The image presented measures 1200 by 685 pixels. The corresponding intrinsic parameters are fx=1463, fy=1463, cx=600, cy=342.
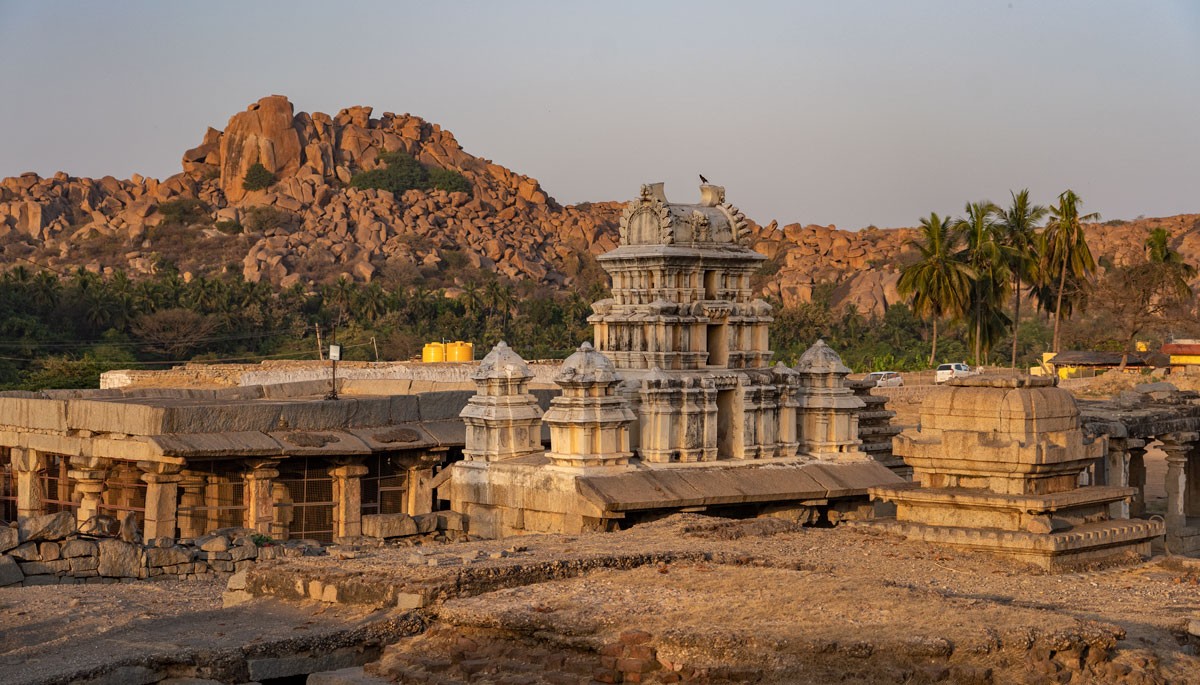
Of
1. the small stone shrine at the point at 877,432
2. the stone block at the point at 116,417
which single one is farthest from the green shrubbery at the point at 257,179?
the small stone shrine at the point at 877,432

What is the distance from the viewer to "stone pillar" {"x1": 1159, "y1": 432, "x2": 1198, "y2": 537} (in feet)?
66.1

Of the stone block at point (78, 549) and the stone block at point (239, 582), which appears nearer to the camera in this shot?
the stone block at point (239, 582)

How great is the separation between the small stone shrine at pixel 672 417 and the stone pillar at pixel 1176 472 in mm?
6967

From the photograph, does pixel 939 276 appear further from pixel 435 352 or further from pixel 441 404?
pixel 441 404

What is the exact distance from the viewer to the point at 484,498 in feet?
45.3

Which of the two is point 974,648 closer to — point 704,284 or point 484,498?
point 484,498

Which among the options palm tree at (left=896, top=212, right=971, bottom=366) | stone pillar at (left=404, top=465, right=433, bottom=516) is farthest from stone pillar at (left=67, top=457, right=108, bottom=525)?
palm tree at (left=896, top=212, right=971, bottom=366)

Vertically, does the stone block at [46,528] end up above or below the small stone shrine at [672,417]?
below

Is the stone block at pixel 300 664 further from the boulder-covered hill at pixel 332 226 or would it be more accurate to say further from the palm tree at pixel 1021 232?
the boulder-covered hill at pixel 332 226

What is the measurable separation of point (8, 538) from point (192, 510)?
6.34 m

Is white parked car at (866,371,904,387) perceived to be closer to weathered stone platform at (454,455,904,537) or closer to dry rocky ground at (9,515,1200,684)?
weathered stone platform at (454,455,904,537)

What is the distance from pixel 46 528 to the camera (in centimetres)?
1214

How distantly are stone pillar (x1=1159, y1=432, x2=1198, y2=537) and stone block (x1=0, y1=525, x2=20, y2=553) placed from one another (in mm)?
14881

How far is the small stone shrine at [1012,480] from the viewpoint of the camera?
1073 cm
